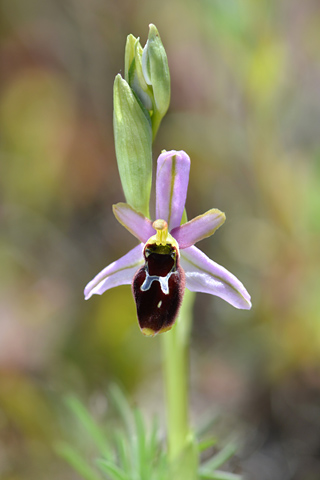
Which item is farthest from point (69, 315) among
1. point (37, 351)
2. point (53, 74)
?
point (53, 74)

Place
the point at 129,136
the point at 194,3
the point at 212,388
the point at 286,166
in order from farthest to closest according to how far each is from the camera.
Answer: the point at 194,3 < the point at 286,166 < the point at 212,388 < the point at 129,136

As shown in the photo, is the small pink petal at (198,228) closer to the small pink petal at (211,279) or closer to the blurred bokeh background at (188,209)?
the small pink petal at (211,279)

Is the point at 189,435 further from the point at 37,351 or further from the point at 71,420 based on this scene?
the point at 37,351

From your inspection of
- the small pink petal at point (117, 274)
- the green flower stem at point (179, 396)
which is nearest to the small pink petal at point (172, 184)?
the small pink petal at point (117, 274)

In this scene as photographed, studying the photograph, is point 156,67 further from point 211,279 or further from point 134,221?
point 211,279

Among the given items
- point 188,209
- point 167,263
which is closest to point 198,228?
point 167,263

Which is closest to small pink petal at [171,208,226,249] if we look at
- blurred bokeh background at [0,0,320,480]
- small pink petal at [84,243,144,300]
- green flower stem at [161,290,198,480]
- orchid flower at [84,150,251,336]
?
orchid flower at [84,150,251,336]
